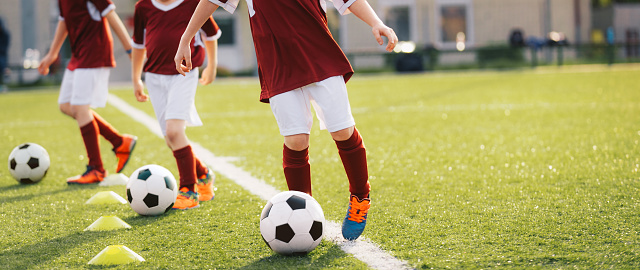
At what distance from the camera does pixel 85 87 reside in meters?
5.73

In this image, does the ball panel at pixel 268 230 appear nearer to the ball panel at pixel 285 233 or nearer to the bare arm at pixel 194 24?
the ball panel at pixel 285 233

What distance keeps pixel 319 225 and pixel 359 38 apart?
89.6 feet

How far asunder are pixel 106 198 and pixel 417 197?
2.05 m

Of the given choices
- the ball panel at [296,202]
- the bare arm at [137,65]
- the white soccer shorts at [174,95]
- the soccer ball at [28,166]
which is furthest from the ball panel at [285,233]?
the soccer ball at [28,166]

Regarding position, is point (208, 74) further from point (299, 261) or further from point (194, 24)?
point (299, 261)

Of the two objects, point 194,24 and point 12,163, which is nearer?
point 194,24

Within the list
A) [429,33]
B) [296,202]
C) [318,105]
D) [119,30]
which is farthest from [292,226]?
[429,33]

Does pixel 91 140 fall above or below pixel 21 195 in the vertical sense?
above

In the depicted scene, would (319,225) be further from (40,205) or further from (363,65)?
(363,65)

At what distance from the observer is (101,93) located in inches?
230

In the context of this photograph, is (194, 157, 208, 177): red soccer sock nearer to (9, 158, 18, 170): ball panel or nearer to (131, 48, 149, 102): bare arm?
(131, 48, 149, 102): bare arm

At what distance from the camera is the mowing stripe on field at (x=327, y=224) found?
324 cm

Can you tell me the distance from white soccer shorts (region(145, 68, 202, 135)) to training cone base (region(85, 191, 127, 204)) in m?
0.55

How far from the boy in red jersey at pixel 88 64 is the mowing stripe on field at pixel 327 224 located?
3.52ft
